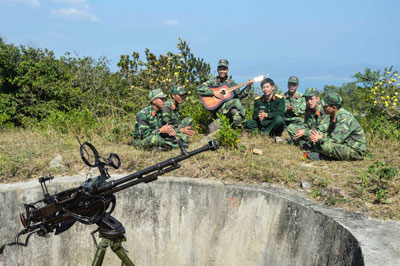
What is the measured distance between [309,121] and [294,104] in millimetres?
992

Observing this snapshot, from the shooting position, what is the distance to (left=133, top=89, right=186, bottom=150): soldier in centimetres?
661

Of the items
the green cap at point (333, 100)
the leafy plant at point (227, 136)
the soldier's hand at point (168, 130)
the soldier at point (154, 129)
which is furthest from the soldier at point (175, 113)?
the green cap at point (333, 100)

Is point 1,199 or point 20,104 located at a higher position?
point 20,104

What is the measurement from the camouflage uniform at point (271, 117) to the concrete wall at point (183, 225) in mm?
2629

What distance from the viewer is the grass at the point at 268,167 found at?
4.60 meters

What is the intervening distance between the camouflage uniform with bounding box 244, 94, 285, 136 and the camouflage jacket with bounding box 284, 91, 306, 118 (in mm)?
428

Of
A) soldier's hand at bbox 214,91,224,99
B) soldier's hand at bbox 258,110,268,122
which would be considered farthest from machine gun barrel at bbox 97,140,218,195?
soldier's hand at bbox 214,91,224,99

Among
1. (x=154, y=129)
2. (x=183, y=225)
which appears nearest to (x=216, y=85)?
(x=154, y=129)

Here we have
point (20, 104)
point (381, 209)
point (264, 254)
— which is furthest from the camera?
point (20, 104)

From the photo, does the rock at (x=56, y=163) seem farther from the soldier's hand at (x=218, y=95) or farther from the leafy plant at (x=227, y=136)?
the soldier's hand at (x=218, y=95)

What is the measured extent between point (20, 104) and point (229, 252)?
7057 millimetres

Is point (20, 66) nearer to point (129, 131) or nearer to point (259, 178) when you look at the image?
point (129, 131)

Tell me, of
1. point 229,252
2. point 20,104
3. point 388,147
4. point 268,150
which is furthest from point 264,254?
point 20,104

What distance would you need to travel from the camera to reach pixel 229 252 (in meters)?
4.95
